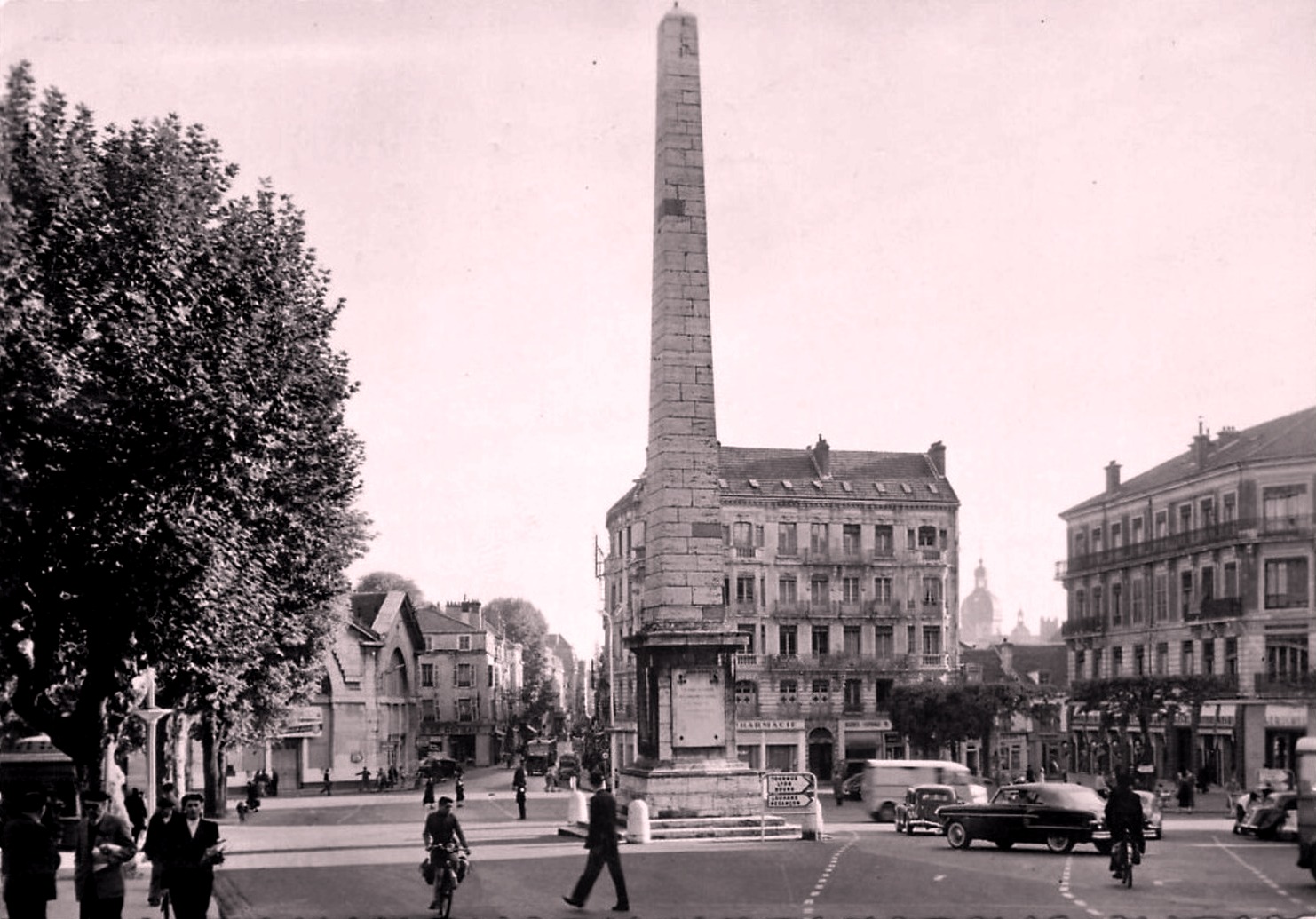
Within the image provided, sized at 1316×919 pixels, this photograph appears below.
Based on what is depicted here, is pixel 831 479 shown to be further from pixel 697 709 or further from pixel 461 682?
pixel 697 709

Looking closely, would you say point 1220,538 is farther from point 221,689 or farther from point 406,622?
point 406,622

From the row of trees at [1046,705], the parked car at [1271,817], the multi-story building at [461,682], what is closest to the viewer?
the parked car at [1271,817]

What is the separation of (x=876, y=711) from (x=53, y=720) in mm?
48476

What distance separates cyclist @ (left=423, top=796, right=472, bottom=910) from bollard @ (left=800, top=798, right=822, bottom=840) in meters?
12.4

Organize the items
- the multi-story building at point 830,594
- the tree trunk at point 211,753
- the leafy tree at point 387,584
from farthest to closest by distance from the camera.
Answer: the leafy tree at point 387,584, the multi-story building at point 830,594, the tree trunk at point 211,753

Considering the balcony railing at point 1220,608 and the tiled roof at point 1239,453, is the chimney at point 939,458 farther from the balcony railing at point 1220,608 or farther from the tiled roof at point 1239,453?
the tiled roof at point 1239,453

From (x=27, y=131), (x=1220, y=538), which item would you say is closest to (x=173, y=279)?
(x=27, y=131)

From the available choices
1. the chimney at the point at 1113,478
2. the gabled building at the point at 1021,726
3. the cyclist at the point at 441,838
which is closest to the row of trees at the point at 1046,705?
the gabled building at the point at 1021,726

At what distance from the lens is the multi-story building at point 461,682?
7931 centimetres

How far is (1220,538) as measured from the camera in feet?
128

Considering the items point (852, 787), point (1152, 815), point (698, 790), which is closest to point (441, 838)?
point (698, 790)

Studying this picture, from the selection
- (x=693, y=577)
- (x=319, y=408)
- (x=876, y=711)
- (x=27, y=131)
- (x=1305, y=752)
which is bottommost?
(x=876, y=711)

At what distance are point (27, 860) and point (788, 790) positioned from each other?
18.9 meters

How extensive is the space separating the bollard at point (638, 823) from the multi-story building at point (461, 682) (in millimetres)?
48783
